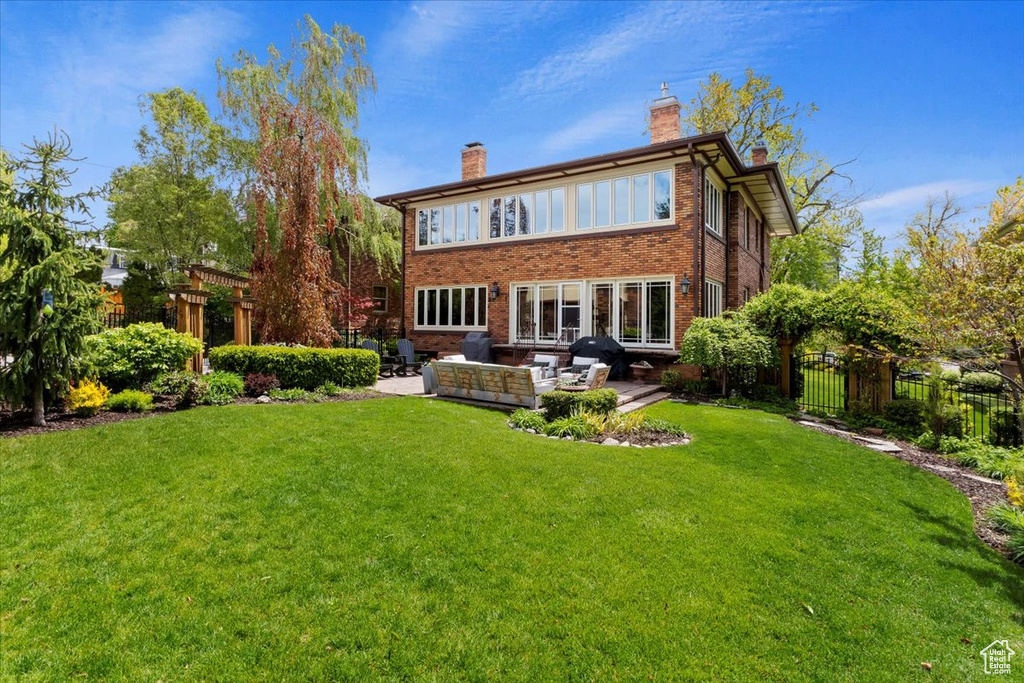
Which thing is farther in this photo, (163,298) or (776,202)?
(163,298)

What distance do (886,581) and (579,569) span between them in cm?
226

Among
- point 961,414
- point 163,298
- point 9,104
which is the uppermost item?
point 9,104

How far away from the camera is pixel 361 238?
742 inches

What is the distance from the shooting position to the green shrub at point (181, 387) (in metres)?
7.97

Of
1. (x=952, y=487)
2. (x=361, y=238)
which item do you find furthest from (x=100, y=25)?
(x=952, y=487)

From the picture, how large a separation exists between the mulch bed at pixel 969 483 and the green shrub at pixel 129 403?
10511 millimetres

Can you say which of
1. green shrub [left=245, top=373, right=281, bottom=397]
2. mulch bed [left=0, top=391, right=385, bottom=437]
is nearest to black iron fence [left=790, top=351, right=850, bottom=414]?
green shrub [left=245, top=373, right=281, bottom=397]

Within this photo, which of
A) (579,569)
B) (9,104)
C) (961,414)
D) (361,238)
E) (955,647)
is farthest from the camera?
(361,238)

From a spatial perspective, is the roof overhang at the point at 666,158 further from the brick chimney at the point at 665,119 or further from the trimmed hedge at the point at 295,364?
the trimmed hedge at the point at 295,364

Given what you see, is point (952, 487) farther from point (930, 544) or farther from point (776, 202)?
point (776, 202)

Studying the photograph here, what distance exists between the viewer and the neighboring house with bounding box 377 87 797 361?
12867 mm

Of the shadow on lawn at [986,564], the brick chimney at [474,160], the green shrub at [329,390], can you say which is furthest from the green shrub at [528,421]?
the brick chimney at [474,160]

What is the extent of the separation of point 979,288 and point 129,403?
12223 mm

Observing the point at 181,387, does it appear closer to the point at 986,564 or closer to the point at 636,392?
the point at 636,392
